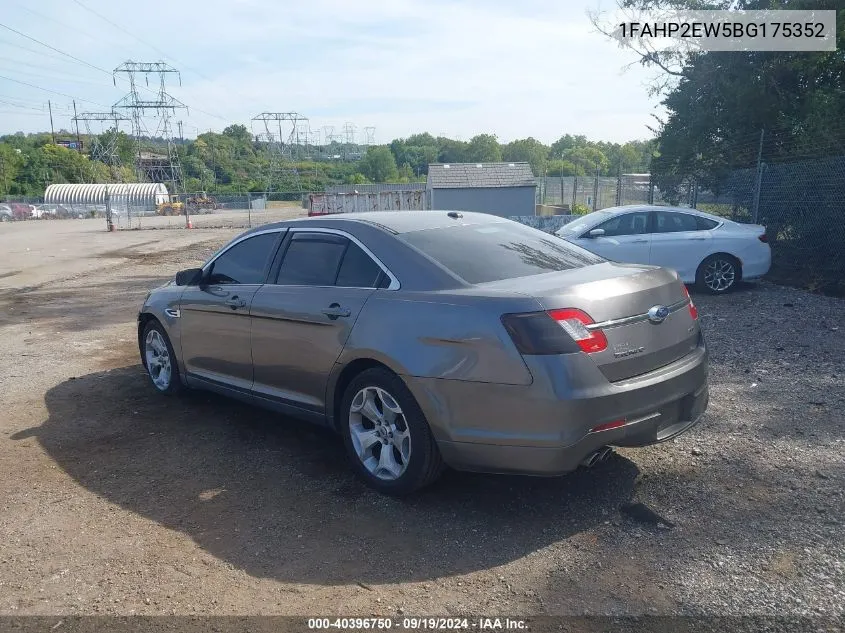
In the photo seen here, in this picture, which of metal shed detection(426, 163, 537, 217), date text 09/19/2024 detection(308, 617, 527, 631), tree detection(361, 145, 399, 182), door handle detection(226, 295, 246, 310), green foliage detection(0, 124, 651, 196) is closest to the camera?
date text 09/19/2024 detection(308, 617, 527, 631)

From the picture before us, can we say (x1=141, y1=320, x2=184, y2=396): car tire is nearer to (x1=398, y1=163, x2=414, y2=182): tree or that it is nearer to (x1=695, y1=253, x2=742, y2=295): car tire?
(x1=695, y1=253, x2=742, y2=295): car tire

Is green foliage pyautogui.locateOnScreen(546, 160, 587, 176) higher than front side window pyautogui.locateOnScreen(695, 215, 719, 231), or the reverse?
green foliage pyautogui.locateOnScreen(546, 160, 587, 176)

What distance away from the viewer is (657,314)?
3.95 m

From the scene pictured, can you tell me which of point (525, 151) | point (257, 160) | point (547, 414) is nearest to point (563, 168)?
point (525, 151)

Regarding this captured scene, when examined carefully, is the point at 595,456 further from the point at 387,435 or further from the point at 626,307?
the point at 387,435

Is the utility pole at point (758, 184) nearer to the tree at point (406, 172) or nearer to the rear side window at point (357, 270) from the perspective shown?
the rear side window at point (357, 270)

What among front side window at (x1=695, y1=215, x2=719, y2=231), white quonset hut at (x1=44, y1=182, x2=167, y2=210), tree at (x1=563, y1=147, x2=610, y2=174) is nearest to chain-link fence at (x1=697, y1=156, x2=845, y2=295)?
front side window at (x1=695, y1=215, x2=719, y2=231)

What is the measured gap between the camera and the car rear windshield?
4266 millimetres

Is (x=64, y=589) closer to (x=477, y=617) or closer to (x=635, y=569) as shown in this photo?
(x=477, y=617)

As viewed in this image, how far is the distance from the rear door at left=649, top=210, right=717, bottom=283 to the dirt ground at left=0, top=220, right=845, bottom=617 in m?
5.03

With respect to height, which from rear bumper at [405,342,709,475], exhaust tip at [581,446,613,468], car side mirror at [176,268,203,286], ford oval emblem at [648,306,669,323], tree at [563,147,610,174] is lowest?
exhaust tip at [581,446,613,468]

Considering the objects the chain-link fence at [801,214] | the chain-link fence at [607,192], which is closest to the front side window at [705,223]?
the chain-link fence at [801,214]

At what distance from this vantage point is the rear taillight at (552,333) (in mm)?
3559

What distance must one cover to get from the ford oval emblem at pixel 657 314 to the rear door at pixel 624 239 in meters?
7.42
